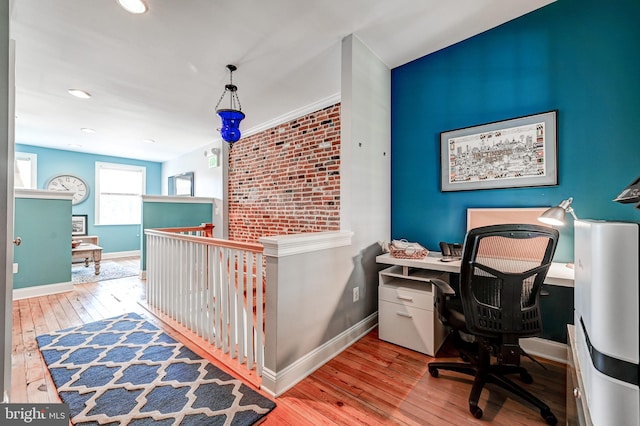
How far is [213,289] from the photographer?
2.14 metres

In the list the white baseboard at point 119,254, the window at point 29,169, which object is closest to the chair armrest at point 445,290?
the white baseboard at point 119,254

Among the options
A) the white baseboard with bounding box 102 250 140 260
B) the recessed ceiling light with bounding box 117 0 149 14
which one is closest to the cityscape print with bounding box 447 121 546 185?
the recessed ceiling light with bounding box 117 0 149 14

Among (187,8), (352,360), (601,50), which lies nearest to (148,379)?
(352,360)

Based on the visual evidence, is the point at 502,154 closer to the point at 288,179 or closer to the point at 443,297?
the point at 443,297

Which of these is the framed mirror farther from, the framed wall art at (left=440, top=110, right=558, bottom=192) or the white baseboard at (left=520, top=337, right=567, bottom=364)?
the white baseboard at (left=520, top=337, right=567, bottom=364)

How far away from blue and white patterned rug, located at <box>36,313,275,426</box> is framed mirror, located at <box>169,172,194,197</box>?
3.95 metres

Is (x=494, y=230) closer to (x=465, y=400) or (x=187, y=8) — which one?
(x=465, y=400)

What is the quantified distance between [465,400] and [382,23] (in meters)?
2.63

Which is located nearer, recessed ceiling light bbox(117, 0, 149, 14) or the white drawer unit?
recessed ceiling light bbox(117, 0, 149, 14)

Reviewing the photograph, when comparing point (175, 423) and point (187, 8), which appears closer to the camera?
point (175, 423)

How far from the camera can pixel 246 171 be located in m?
4.60

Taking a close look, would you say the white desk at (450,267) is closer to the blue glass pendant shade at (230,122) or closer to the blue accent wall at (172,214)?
the blue glass pendant shade at (230,122)

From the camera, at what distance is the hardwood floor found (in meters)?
1.42

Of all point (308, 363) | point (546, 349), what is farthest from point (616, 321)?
point (546, 349)
